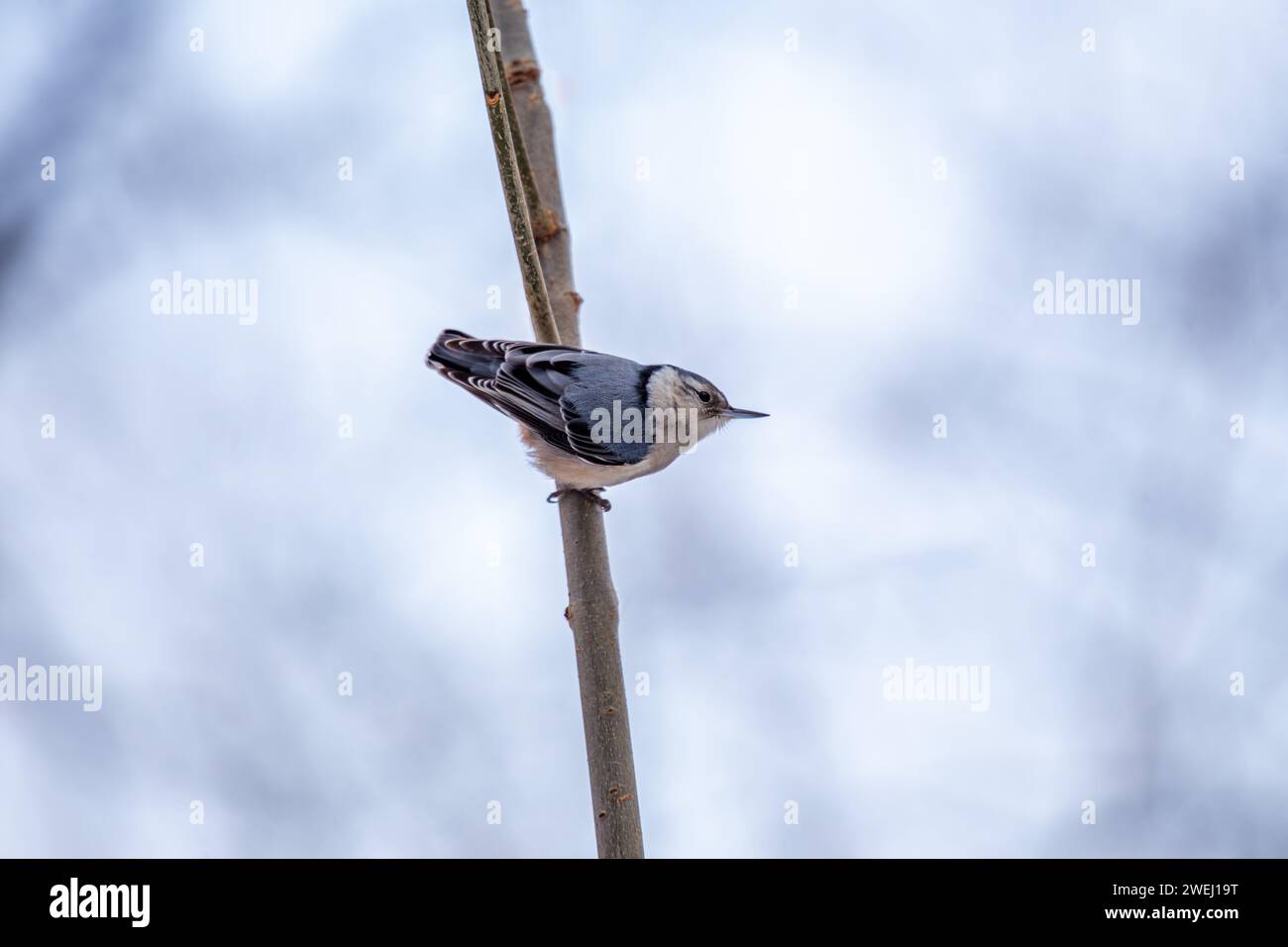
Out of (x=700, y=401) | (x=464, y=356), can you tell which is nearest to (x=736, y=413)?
(x=700, y=401)

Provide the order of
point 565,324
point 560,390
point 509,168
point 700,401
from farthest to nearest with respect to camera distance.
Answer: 1. point 700,401
2. point 560,390
3. point 565,324
4. point 509,168

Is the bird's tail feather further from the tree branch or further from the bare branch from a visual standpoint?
the bare branch

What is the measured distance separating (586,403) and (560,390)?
0.07 meters

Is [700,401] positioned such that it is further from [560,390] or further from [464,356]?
[464,356]

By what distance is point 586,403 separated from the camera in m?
2.80

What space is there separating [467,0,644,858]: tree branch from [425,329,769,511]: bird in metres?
0.15

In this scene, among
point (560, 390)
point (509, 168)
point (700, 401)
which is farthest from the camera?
point (700, 401)

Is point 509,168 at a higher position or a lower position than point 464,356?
higher

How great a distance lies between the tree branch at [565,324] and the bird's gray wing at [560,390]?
17 cm

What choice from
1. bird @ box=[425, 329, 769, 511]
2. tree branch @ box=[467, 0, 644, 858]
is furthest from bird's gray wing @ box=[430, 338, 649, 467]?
tree branch @ box=[467, 0, 644, 858]

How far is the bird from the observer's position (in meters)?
2.71

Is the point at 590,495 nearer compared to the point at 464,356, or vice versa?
the point at 590,495
